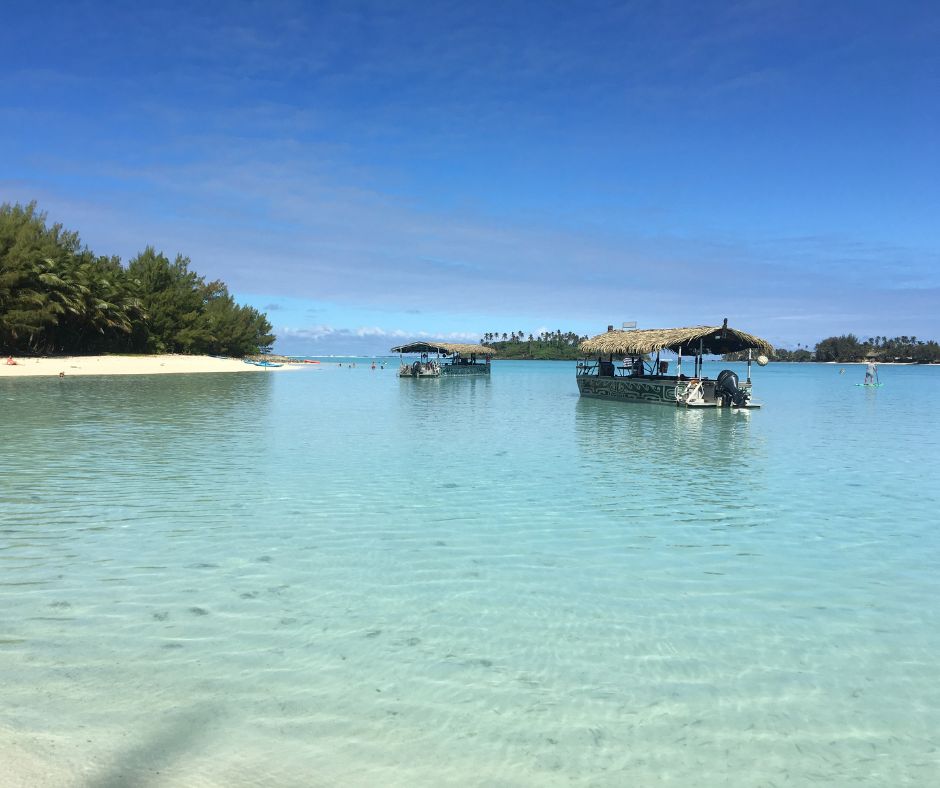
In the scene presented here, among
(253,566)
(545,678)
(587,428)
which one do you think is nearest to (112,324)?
(587,428)

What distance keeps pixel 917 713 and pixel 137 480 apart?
9.95 meters

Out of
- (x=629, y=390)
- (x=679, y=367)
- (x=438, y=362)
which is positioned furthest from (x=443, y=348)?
(x=679, y=367)

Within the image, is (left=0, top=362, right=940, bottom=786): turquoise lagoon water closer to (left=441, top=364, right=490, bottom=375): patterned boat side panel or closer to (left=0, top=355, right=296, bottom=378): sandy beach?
(left=0, top=355, right=296, bottom=378): sandy beach

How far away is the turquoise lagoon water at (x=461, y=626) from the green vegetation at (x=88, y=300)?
1435 inches

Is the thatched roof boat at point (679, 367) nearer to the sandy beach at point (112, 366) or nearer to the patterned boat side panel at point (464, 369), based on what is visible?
the patterned boat side panel at point (464, 369)

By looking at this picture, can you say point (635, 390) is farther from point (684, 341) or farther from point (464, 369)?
point (464, 369)

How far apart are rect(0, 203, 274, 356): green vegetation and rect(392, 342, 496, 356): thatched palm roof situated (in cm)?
2172

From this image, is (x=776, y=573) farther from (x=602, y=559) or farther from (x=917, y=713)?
(x=917, y=713)

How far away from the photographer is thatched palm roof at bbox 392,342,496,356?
165ft

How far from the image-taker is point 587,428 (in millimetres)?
19453

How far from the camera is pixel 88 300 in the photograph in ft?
151

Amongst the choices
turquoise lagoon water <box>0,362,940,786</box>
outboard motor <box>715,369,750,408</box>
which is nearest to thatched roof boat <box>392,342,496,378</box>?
outboard motor <box>715,369,750,408</box>

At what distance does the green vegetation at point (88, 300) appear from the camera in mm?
41094

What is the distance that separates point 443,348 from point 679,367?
26.2 m
